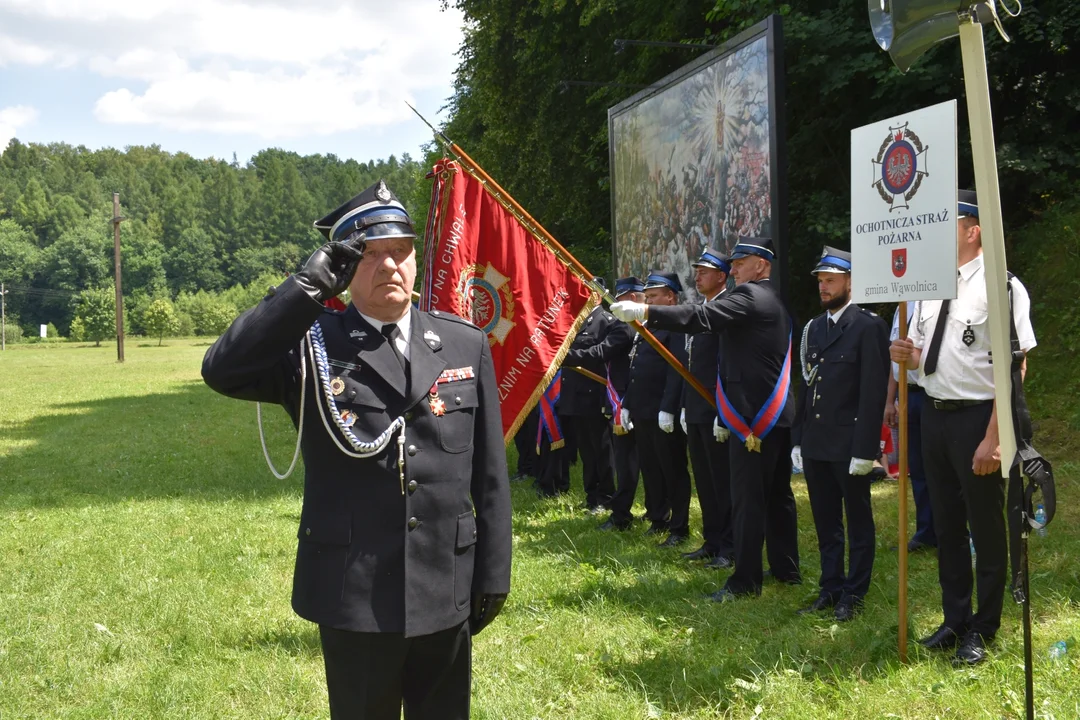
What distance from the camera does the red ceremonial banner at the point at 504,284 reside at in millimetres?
6371

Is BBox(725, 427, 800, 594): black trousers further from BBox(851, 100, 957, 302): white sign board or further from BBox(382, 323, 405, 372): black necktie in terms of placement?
BBox(382, 323, 405, 372): black necktie

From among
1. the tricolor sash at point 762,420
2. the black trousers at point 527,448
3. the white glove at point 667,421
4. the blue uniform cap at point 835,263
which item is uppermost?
the blue uniform cap at point 835,263

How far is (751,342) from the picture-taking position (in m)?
Result: 6.35

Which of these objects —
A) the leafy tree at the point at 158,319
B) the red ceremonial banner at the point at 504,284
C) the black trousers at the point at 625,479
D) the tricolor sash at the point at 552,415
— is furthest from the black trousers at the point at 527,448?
the leafy tree at the point at 158,319

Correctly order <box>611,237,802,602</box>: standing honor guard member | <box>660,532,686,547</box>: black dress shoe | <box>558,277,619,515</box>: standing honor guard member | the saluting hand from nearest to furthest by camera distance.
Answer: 1. the saluting hand
2. <box>611,237,802,602</box>: standing honor guard member
3. <box>660,532,686,547</box>: black dress shoe
4. <box>558,277,619,515</box>: standing honor guard member

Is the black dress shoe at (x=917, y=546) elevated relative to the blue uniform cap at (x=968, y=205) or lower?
lower

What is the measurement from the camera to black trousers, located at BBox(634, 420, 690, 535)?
8344 mm

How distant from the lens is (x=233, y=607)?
6520mm

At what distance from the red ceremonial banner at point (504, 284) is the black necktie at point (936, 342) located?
2.52 m

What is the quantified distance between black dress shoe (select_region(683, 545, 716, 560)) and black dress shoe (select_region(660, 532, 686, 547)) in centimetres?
45

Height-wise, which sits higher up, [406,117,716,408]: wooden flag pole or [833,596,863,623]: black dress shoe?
[406,117,716,408]: wooden flag pole

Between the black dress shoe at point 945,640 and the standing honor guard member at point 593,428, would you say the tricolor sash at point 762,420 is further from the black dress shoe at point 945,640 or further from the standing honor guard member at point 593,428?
the standing honor guard member at point 593,428

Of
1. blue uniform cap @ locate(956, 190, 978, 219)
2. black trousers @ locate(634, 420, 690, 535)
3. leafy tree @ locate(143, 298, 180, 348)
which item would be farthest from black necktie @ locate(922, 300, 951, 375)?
leafy tree @ locate(143, 298, 180, 348)

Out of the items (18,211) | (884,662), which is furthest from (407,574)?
(18,211)
